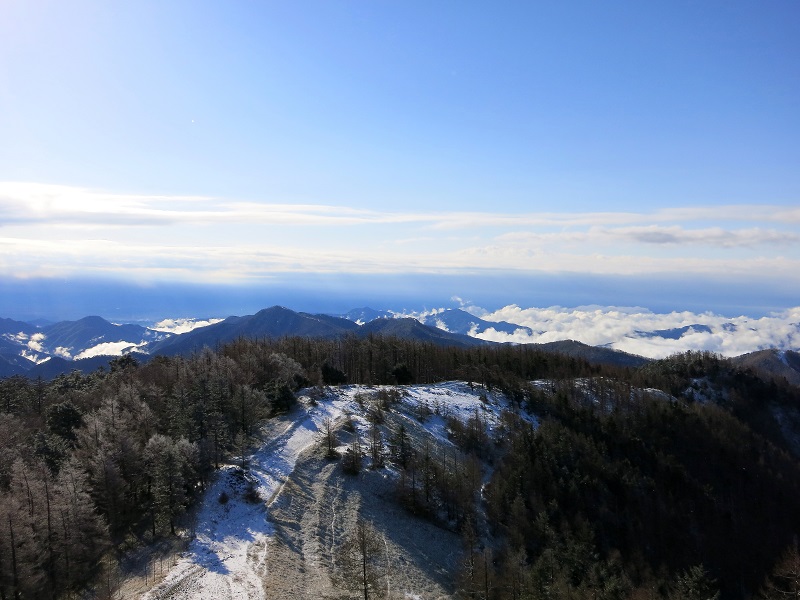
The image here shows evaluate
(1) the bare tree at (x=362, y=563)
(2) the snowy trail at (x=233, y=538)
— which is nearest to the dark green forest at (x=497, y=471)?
(2) the snowy trail at (x=233, y=538)

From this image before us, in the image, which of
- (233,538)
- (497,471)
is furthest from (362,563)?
(497,471)

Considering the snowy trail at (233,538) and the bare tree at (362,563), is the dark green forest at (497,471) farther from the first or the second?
the bare tree at (362,563)

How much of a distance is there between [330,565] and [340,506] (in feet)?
33.1

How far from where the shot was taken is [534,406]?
9875 centimetres

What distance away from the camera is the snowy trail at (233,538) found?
3450cm

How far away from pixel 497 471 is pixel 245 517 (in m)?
40.9

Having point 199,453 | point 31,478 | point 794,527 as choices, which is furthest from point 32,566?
point 794,527

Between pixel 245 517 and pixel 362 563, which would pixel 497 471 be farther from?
pixel 245 517

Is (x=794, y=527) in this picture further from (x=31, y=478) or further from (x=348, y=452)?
(x=31, y=478)

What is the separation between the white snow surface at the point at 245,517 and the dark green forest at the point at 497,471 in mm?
2894

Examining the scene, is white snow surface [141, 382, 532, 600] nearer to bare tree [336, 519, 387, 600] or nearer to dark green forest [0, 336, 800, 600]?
dark green forest [0, 336, 800, 600]

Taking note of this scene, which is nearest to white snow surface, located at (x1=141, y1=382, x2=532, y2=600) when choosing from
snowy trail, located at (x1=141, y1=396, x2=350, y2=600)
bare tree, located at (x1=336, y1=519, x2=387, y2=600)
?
snowy trail, located at (x1=141, y1=396, x2=350, y2=600)

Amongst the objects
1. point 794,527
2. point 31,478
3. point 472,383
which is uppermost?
point 31,478

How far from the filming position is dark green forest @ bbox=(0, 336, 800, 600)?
41.0 m
